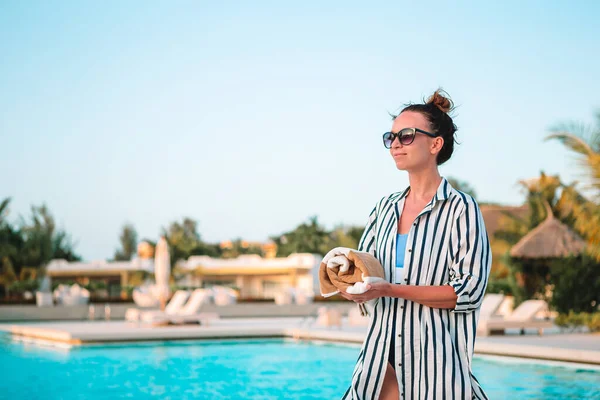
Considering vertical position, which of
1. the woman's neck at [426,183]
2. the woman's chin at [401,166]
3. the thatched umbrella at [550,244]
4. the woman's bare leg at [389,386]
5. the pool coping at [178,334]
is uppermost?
the thatched umbrella at [550,244]

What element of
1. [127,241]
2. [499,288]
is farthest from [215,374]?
[127,241]

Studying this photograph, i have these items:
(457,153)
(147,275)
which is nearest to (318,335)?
(457,153)

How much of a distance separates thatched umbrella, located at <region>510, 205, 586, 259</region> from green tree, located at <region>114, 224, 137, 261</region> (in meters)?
56.0

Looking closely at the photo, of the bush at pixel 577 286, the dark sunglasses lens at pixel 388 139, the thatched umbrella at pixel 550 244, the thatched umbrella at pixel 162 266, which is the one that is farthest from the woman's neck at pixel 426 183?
the thatched umbrella at pixel 550 244

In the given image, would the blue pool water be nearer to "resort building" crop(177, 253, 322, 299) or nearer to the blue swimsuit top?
the blue swimsuit top

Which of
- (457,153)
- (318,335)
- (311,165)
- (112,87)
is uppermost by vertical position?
(112,87)

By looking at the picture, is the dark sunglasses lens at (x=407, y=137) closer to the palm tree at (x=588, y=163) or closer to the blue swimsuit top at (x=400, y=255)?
the blue swimsuit top at (x=400, y=255)

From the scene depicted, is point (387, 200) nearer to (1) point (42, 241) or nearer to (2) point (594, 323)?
(2) point (594, 323)

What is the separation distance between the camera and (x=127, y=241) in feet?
251

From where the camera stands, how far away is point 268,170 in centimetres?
3984

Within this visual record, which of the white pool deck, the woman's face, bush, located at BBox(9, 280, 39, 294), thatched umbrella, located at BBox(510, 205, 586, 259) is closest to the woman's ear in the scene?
the woman's face

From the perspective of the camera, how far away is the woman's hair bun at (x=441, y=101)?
8.54ft

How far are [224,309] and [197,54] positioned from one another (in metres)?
9.26

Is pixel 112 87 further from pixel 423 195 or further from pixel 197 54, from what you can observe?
pixel 423 195
